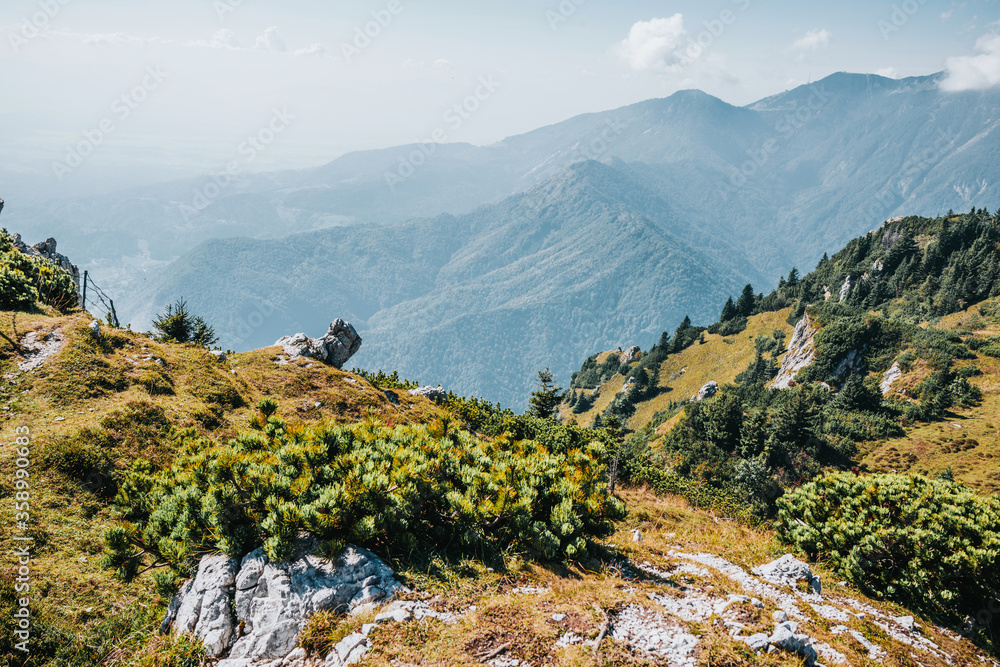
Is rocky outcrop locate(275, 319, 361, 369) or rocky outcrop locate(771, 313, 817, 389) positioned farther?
rocky outcrop locate(771, 313, 817, 389)

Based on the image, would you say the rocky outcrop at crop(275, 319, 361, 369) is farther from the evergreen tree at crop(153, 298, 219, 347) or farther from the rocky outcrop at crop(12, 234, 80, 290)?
the rocky outcrop at crop(12, 234, 80, 290)

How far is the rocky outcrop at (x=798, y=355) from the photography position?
65688 millimetres

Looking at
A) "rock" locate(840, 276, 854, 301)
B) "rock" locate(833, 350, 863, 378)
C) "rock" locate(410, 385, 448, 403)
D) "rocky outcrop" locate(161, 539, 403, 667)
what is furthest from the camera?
"rock" locate(840, 276, 854, 301)

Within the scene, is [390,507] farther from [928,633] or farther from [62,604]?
[928,633]

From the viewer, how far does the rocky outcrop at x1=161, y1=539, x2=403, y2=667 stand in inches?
262

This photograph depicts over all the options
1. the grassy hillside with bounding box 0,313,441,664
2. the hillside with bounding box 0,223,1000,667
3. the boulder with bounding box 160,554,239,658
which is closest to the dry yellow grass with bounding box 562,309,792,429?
the grassy hillside with bounding box 0,313,441,664

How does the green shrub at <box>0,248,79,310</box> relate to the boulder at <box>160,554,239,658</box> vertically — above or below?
above

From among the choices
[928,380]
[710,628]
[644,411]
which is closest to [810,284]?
[644,411]

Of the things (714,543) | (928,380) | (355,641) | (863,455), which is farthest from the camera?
(928,380)

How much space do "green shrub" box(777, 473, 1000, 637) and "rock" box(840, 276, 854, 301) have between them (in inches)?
4176

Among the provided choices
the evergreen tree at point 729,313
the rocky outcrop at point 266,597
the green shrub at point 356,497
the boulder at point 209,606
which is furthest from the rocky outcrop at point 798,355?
the boulder at point 209,606

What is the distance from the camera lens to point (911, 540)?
401 inches

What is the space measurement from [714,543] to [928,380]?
51.5 metres

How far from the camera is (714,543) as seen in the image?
45.0ft
